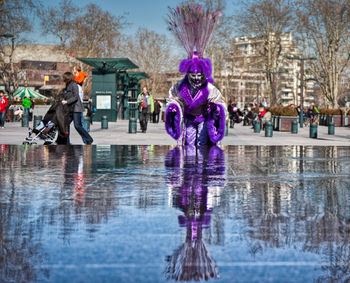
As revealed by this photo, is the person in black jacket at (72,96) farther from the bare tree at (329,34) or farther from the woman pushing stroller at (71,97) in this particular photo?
the bare tree at (329,34)

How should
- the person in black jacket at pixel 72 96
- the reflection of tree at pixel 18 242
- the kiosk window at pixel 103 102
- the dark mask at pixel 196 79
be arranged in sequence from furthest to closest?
the kiosk window at pixel 103 102, the person in black jacket at pixel 72 96, the dark mask at pixel 196 79, the reflection of tree at pixel 18 242

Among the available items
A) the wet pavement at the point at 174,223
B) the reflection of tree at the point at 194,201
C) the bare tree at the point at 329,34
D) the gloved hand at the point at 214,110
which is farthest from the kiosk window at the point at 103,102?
the wet pavement at the point at 174,223

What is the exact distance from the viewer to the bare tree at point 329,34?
3972cm

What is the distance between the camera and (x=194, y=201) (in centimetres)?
452

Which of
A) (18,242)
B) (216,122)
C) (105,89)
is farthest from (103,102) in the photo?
(18,242)

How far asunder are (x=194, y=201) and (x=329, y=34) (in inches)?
1531

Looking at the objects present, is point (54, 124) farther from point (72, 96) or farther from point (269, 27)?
point (269, 27)

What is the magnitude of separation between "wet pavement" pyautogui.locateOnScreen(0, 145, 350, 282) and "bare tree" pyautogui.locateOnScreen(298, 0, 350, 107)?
34.8m

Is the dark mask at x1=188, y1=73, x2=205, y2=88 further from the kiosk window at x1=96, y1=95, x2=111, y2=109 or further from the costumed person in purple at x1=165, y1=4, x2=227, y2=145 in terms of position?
the kiosk window at x1=96, y1=95, x2=111, y2=109

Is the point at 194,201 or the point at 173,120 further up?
the point at 173,120

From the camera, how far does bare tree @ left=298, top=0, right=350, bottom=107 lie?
3972cm

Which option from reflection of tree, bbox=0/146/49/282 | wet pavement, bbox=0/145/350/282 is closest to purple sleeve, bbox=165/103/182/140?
wet pavement, bbox=0/145/350/282

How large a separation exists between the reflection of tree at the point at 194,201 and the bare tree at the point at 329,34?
32.9 m

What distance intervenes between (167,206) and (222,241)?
119 centimetres
